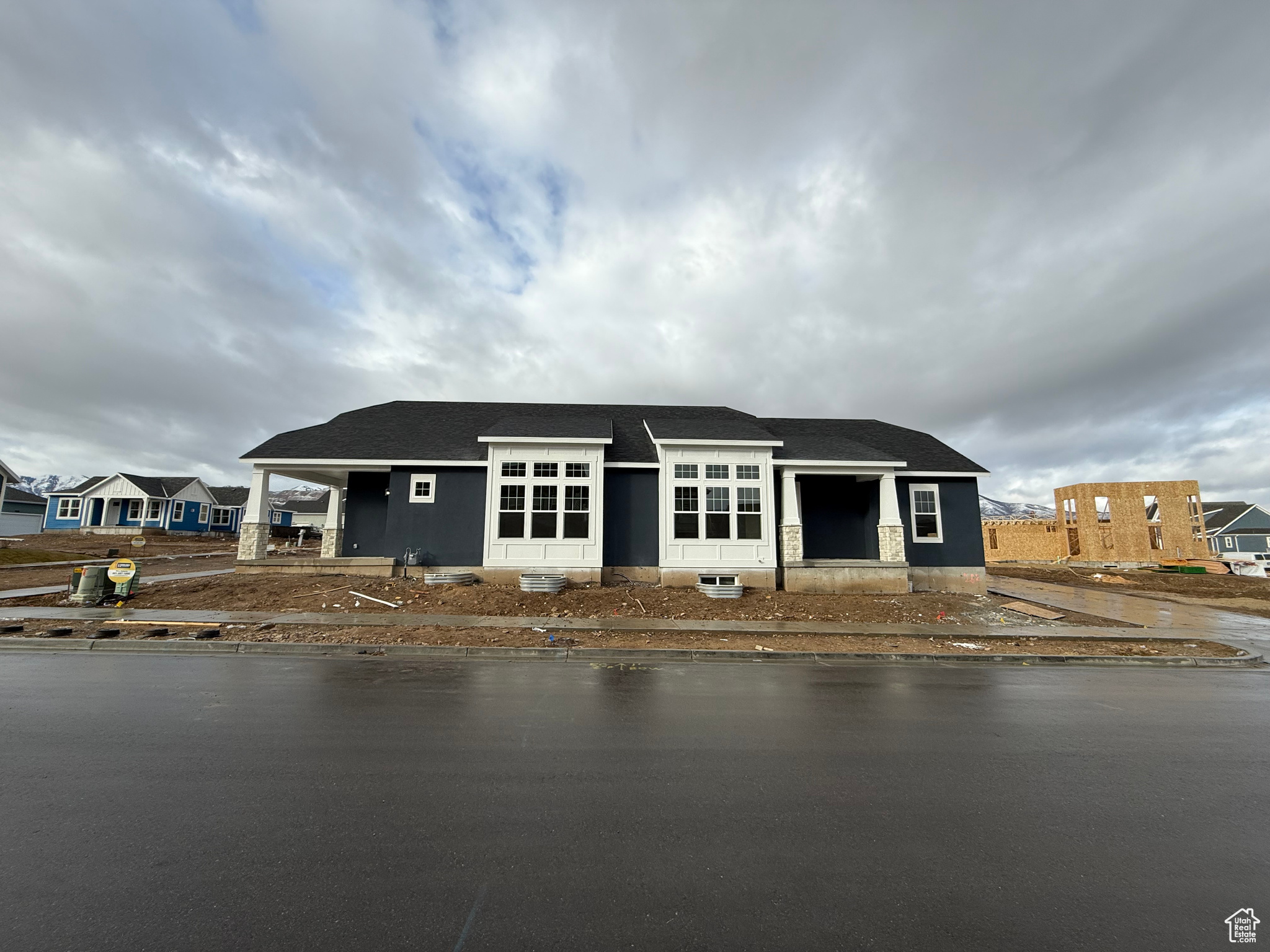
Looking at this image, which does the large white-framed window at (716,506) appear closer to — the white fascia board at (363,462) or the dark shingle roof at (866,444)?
the dark shingle roof at (866,444)

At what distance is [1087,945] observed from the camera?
9.12 feet

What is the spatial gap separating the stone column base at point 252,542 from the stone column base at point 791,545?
17.4 m

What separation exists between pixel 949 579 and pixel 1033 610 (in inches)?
151

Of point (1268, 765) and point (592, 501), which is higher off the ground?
point (592, 501)

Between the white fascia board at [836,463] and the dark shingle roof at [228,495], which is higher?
the dark shingle roof at [228,495]

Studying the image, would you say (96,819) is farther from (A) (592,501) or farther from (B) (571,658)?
(A) (592,501)

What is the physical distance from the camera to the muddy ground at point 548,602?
14.0 metres

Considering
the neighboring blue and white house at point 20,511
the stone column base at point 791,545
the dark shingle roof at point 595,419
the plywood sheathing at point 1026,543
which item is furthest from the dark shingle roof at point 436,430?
the neighboring blue and white house at point 20,511

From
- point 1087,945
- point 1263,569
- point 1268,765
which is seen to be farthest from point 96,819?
point 1263,569

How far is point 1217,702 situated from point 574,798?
31.1 feet

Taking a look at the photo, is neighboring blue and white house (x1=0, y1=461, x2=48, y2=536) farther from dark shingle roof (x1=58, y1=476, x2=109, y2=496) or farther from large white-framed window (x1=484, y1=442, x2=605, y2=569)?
large white-framed window (x1=484, y1=442, x2=605, y2=569)

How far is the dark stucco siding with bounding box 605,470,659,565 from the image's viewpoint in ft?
61.4

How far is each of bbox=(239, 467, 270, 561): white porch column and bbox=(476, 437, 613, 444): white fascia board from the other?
819 cm

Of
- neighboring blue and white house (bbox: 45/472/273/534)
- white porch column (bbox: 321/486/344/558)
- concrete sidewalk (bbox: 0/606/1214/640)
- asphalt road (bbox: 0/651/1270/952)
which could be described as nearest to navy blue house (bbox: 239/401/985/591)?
white porch column (bbox: 321/486/344/558)
